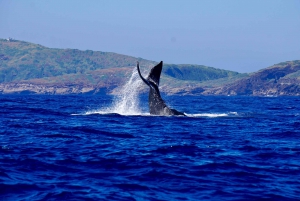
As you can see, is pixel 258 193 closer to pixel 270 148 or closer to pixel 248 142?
pixel 270 148

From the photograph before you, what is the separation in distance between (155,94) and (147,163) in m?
15.1

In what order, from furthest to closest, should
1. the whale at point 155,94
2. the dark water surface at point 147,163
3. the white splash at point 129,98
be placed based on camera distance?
the white splash at point 129,98
the whale at point 155,94
the dark water surface at point 147,163

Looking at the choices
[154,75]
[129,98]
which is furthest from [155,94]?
[129,98]

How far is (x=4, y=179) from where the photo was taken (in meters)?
13.8

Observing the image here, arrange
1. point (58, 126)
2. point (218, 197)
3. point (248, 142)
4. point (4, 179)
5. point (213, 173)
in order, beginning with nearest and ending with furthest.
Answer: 1. point (218, 197)
2. point (4, 179)
3. point (213, 173)
4. point (248, 142)
5. point (58, 126)

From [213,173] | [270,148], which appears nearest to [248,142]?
[270,148]

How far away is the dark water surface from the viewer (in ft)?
42.2

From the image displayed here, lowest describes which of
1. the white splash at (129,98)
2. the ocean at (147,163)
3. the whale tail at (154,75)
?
the ocean at (147,163)

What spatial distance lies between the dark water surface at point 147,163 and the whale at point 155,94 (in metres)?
5.20

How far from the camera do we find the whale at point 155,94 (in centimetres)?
3070

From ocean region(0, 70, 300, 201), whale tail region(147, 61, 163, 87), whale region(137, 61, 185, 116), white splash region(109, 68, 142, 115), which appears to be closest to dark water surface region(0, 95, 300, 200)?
ocean region(0, 70, 300, 201)

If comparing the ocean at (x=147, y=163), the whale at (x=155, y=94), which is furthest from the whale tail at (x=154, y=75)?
the ocean at (x=147, y=163)

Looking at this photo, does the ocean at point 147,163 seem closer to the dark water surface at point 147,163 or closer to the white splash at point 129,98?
the dark water surface at point 147,163

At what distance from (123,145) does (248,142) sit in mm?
5098
